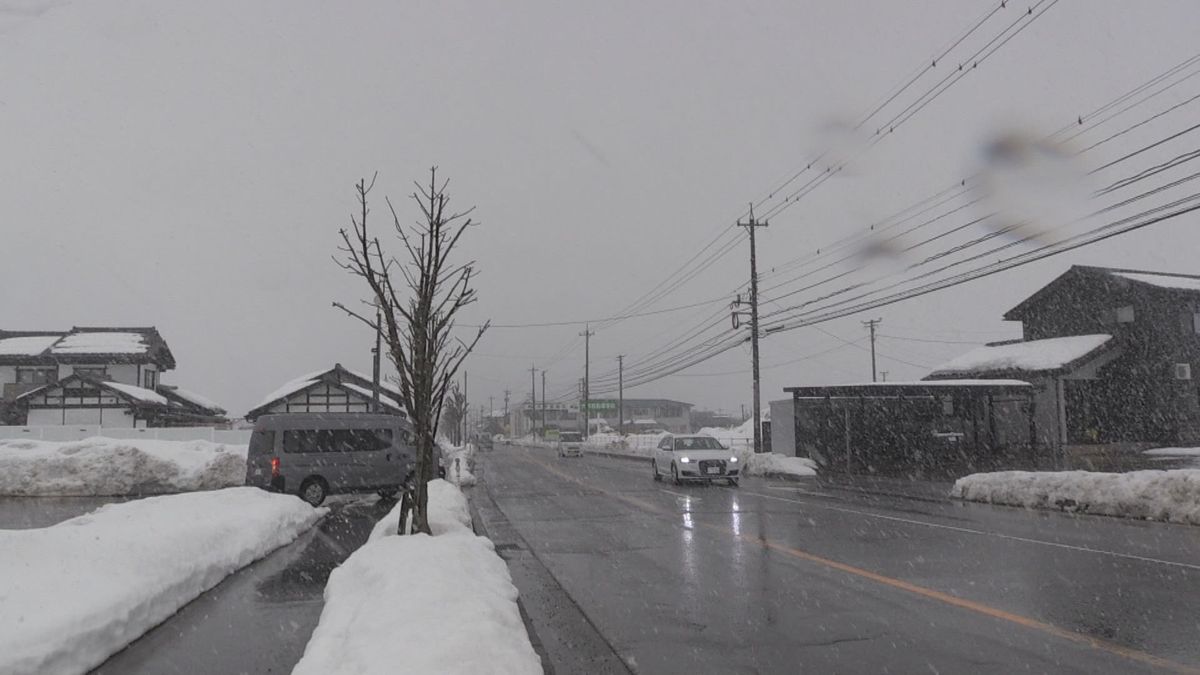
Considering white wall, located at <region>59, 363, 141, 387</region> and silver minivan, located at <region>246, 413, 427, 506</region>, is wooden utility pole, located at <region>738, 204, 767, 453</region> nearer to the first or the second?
silver minivan, located at <region>246, 413, 427, 506</region>

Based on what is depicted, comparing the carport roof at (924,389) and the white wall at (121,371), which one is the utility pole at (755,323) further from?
the white wall at (121,371)

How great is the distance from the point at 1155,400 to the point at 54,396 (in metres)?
49.0

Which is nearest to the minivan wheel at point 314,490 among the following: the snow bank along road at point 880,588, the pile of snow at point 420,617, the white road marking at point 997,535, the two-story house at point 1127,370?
the snow bank along road at point 880,588

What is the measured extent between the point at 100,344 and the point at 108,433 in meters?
17.6

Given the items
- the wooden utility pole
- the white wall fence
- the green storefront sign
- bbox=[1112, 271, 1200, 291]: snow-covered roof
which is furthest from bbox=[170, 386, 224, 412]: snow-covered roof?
the green storefront sign

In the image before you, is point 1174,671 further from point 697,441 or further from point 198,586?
point 697,441

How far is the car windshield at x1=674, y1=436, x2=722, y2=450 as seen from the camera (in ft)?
80.5

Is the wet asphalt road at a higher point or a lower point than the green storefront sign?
lower

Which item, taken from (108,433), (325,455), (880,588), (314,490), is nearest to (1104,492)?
(880,588)

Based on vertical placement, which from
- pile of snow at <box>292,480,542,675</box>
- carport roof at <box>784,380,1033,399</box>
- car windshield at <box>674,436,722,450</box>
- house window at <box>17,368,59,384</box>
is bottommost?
pile of snow at <box>292,480,542,675</box>

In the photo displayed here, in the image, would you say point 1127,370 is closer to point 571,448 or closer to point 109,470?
point 571,448

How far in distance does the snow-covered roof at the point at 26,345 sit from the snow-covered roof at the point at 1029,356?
153ft

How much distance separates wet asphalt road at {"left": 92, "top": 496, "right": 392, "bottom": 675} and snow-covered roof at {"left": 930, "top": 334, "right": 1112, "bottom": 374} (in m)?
30.9

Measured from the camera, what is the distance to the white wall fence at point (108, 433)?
29422 mm
